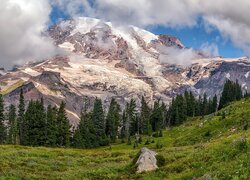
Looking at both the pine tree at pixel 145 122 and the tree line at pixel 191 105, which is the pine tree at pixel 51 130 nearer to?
the pine tree at pixel 145 122

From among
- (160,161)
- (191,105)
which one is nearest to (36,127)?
(191,105)

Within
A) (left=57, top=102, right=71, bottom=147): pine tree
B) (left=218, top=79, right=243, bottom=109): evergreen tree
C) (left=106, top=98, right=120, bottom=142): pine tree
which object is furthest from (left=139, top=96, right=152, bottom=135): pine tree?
(left=218, top=79, right=243, bottom=109): evergreen tree

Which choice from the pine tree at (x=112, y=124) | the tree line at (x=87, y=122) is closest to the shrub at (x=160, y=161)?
the tree line at (x=87, y=122)

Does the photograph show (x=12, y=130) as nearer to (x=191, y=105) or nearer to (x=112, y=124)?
(x=112, y=124)

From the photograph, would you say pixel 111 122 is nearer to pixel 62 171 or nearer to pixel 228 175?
pixel 62 171

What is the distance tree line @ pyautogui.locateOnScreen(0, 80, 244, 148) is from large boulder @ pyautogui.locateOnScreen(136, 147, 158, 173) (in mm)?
71579

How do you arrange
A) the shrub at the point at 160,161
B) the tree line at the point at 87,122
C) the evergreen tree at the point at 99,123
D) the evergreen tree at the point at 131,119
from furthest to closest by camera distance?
the evergreen tree at the point at 131,119 → the evergreen tree at the point at 99,123 → the tree line at the point at 87,122 → the shrub at the point at 160,161

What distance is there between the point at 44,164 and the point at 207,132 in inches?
1458

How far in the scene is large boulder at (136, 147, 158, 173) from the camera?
111 feet

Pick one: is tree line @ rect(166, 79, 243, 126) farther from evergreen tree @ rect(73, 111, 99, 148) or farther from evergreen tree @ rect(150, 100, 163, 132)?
evergreen tree @ rect(73, 111, 99, 148)

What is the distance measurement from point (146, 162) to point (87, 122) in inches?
3849

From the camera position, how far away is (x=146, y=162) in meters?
34.3

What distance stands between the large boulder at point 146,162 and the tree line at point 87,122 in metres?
71.6

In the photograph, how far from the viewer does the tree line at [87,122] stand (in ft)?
385
